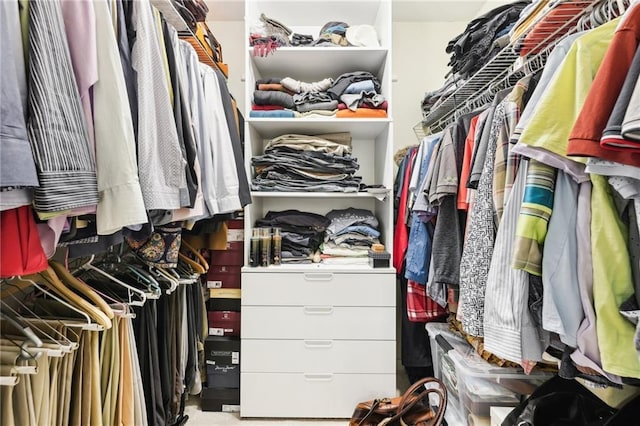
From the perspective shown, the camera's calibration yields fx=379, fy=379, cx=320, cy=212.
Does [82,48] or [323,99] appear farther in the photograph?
[323,99]

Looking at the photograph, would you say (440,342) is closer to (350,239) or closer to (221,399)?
(350,239)

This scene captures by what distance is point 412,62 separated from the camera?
92.8 inches

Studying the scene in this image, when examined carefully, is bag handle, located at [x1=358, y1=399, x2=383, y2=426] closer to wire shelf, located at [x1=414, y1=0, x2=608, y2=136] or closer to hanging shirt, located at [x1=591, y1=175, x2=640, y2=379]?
hanging shirt, located at [x1=591, y1=175, x2=640, y2=379]

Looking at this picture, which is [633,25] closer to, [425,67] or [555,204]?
[555,204]

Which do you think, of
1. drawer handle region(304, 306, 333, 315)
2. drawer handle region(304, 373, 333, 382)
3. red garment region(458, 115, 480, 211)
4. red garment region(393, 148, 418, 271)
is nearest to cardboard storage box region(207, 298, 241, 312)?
drawer handle region(304, 306, 333, 315)

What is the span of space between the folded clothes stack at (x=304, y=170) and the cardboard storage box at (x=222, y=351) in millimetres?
765

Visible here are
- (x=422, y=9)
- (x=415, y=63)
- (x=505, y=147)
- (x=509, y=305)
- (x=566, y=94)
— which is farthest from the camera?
(x=415, y=63)

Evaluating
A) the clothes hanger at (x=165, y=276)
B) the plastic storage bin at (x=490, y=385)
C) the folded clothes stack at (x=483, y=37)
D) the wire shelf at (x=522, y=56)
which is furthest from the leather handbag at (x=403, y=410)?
the folded clothes stack at (x=483, y=37)

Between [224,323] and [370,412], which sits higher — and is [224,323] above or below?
above

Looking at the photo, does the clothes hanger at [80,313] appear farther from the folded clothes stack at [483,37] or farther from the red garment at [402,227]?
the folded clothes stack at [483,37]

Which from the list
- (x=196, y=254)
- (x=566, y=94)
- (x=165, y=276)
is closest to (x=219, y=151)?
(x=165, y=276)

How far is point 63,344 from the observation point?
0.84 meters

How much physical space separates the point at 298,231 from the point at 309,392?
782 mm

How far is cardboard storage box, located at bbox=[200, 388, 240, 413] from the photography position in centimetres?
185
